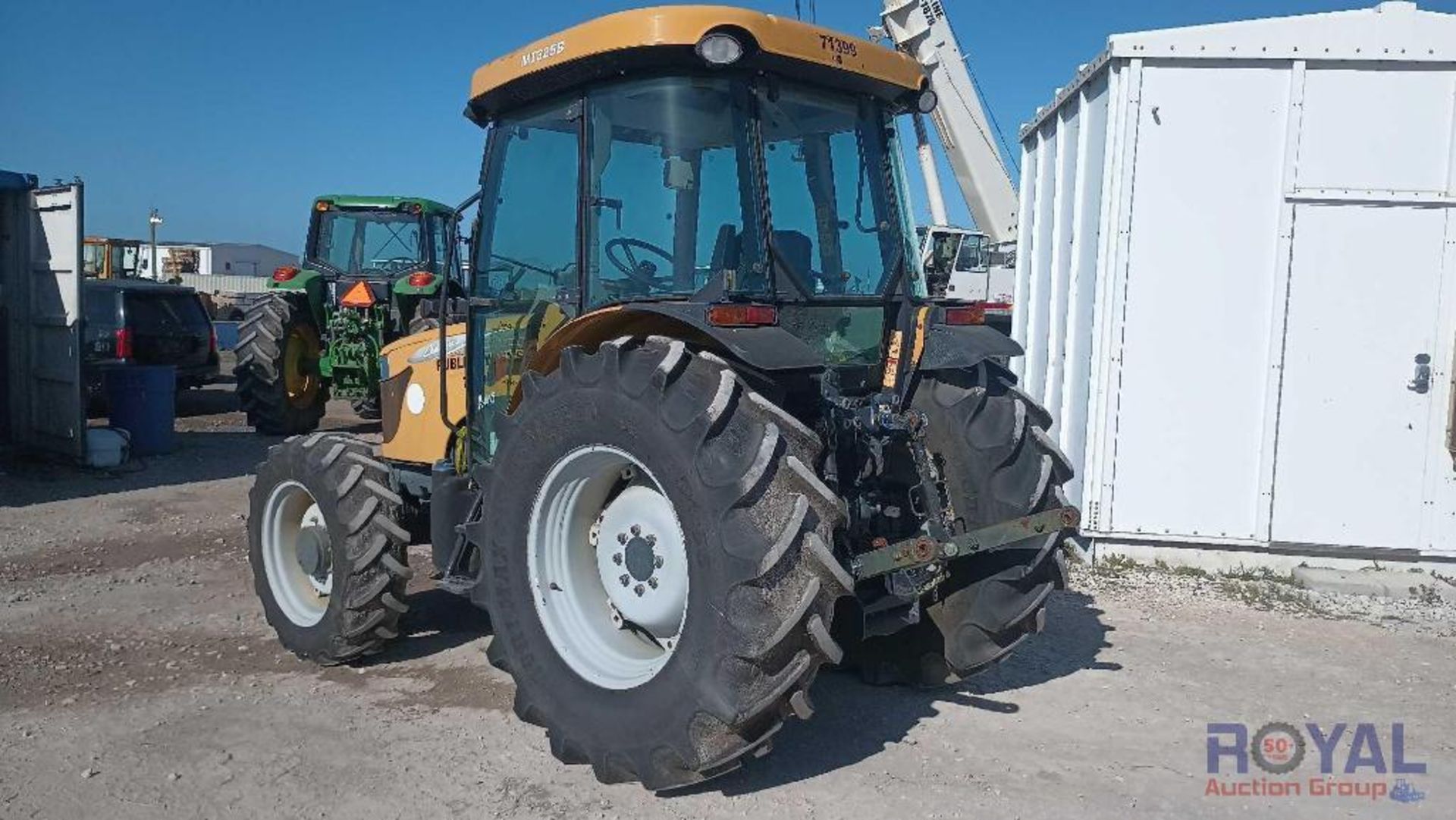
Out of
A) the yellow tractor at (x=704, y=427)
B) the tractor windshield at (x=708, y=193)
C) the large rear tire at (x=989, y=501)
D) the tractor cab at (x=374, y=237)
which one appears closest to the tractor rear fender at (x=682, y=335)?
the yellow tractor at (x=704, y=427)

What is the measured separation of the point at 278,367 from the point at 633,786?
9923 mm

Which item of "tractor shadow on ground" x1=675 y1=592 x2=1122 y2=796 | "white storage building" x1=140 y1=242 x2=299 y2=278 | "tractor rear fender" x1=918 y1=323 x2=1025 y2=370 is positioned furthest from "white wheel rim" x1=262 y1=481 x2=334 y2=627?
A: "white storage building" x1=140 y1=242 x2=299 y2=278

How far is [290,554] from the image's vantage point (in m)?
5.29

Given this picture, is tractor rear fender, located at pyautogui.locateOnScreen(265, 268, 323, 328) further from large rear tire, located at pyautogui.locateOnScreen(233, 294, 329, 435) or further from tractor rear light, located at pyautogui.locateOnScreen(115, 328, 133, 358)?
tractor rear light, located at pyautogui.locateOnScreen(115, 328, 133, 358)

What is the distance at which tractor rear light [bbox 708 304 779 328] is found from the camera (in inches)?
141

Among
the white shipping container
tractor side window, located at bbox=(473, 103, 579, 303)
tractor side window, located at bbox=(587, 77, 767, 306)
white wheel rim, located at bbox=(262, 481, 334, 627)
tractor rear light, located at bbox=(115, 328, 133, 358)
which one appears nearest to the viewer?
tractor side window, located at bbox=(587, 77, 767, 306)

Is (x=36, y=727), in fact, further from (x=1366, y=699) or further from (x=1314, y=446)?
(x=1314, y=446)

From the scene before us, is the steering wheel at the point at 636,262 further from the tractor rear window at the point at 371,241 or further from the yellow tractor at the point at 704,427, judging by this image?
the tractor rear window at the point at 371,241

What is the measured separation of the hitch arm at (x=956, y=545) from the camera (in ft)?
12.0

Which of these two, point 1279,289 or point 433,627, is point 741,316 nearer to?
point 433,627

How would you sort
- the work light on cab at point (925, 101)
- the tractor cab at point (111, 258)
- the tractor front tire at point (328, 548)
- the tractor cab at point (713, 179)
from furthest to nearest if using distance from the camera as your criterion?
the tractor cab at point (111, 258)
the tractor front tire at point (328, 548)
the work light on cab at point (925, 101)
the tractor cab at point (713, 179)

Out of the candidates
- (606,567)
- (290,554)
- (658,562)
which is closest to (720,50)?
(658,562)

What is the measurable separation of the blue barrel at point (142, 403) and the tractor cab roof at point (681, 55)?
26.0 ft

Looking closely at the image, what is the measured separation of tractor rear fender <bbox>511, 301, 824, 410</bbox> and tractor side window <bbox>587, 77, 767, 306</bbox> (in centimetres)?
16
